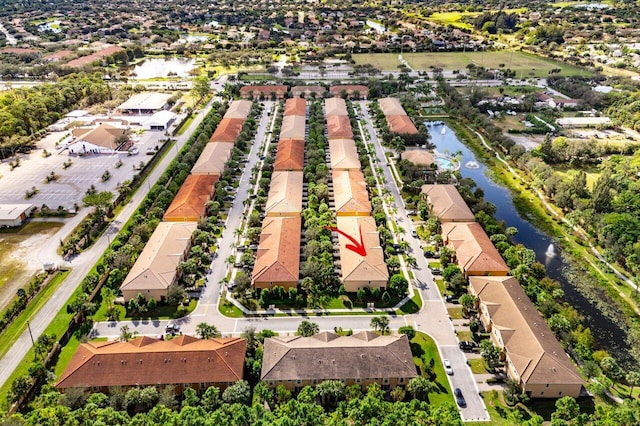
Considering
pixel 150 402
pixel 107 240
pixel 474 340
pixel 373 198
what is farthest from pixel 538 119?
pixel 150 402

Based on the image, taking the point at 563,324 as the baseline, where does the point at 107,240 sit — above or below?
below

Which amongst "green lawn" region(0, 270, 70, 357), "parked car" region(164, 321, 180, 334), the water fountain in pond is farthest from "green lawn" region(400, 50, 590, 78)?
"green lawn" region(0, 270, 70, 357)

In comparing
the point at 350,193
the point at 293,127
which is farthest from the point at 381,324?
the point at 293,127

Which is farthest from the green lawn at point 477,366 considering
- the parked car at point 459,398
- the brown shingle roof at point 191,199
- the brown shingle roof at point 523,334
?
the brown shingle roof at point 191,199

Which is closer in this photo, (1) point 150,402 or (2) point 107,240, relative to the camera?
(1) point 150,402

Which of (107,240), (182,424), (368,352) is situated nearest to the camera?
(182,424)

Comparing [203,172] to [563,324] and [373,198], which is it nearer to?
[373,198]
